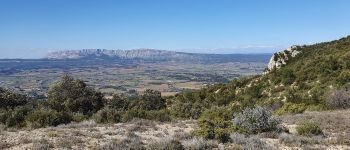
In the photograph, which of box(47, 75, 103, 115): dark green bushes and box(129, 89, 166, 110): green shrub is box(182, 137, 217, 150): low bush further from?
box(129, 89, 166, 110): green shrub

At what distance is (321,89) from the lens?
Result: 38531 millimetres

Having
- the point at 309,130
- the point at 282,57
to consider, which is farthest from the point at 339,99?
the point at 282,57

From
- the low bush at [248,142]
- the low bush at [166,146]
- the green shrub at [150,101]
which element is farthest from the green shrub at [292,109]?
the low bush at [166,146]

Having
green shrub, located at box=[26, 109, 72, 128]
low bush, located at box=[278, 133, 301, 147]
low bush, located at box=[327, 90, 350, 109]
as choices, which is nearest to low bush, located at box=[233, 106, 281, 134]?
low bush, located at box=[278, 133, 301, 147]

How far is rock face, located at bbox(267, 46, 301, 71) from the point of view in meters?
60.9

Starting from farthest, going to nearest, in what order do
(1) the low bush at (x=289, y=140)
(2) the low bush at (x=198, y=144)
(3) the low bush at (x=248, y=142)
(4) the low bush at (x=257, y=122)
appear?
(4) the low bush at (x=257, y=122) → (1) the low bush at (x=289, y=140) → (3) the low bush at (x=248, y=142) → (2) the low bush at (x=198, y=144)

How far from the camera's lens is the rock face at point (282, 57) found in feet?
200

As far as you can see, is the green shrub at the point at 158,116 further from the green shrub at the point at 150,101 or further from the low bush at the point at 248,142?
the green shrub at the point at 150,101

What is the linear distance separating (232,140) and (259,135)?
1.93 meters

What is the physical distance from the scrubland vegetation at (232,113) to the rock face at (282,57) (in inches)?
49.7

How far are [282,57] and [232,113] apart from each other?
115 feet

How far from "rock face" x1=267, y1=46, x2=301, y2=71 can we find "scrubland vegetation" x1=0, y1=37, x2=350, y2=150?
4.14ft

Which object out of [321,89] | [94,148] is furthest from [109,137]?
[321,89]

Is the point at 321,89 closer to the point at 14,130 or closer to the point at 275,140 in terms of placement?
the point at 275,140
